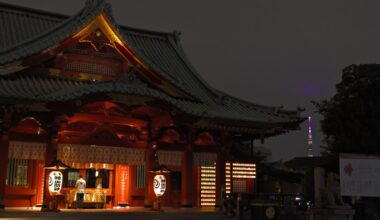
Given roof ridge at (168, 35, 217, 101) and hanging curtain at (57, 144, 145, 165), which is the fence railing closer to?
hanging curtain at (57, 144, 145, 165)

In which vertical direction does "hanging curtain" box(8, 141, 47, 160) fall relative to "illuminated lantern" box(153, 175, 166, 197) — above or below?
above

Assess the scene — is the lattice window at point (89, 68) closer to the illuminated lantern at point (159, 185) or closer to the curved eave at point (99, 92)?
the curved eave at point (99, 92)

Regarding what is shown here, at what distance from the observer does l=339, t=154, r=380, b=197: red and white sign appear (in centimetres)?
1732

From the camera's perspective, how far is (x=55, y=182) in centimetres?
1914

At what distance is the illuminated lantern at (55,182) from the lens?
19109mm

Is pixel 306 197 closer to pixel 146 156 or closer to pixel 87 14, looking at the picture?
pixel 146 156

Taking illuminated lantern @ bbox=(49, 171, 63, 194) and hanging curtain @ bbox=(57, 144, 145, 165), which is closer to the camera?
illuminated lantern @ bbox=(49, 171, 63, 194)

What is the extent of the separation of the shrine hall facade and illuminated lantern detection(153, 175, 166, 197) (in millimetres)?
917

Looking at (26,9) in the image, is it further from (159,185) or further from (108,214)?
(108,214)

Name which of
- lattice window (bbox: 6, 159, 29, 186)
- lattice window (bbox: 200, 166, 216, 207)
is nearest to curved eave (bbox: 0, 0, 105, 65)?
lattice window (bbox: 6, 159, 29, 186)

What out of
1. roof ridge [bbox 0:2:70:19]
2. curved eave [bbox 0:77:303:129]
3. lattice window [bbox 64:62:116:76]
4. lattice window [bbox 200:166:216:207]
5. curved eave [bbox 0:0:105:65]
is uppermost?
roof ridge [bbox 0:2:70:19]

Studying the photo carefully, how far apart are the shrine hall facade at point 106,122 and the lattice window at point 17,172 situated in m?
0.04

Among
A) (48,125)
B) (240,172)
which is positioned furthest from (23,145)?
(240,172)

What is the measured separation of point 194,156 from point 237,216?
3.95 m
